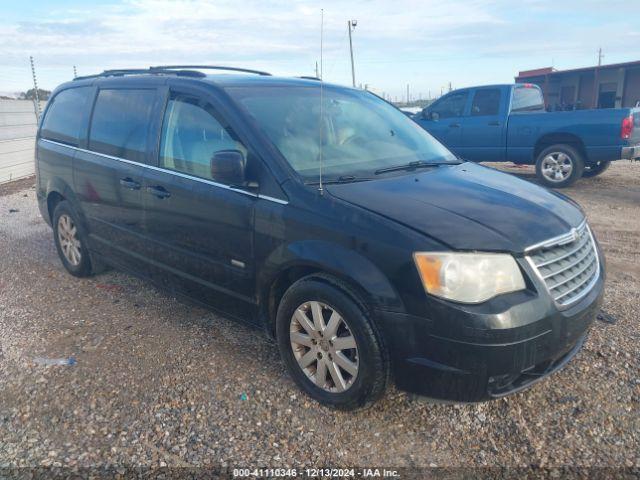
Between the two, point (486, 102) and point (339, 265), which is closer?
point (339, 265)

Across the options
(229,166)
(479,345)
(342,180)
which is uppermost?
(229,166)

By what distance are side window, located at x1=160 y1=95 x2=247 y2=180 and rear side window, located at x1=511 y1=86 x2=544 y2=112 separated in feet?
26.4

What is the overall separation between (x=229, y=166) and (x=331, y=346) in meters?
1.16

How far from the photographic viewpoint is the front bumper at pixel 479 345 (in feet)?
8.00

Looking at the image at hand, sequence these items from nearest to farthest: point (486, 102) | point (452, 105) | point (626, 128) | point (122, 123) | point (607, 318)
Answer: point (607, 318), point (122, 123), point (626, 128), point (486, 102), point (452, 105)

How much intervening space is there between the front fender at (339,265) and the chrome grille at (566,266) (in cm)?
72

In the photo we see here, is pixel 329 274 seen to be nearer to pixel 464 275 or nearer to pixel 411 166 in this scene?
pixel 464 275

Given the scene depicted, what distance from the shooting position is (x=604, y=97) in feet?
82.1

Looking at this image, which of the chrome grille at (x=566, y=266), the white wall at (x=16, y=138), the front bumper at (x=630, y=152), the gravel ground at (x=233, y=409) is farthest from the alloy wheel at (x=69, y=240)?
the front bumper at (x=630, y=152)

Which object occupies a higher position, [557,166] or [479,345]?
[479,345]

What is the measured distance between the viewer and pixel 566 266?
277 centimetres

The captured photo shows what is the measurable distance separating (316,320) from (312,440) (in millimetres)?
612

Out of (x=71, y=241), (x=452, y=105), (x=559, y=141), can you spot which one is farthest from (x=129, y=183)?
(x=452, y=105)

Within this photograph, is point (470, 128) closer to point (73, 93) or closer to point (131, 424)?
point (73, 93)
